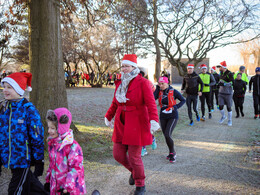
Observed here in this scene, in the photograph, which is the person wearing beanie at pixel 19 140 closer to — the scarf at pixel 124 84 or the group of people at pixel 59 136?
Result: the group of people at pixel 59 136

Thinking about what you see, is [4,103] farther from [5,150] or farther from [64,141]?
[64,141]

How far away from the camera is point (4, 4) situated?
7.38 metres

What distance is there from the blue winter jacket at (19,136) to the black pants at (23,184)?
87 mm

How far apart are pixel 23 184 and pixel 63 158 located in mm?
681

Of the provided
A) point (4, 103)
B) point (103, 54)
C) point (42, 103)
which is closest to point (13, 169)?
point (4, 103)

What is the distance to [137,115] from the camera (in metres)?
3.45

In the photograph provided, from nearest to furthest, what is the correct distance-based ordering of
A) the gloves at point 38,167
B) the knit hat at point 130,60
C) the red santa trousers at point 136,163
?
the gloves at point 38,167, the red santa trousers at point 136,163, the knit hat at point 130,60

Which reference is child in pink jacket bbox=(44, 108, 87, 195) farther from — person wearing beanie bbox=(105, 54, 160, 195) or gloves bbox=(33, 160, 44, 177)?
person wearing beanie bbox=(105, 54, 160, 195)

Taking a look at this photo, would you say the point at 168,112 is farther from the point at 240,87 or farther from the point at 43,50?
the point at 240,87

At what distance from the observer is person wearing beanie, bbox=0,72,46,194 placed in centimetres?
287

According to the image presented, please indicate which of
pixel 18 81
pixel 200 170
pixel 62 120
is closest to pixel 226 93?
pixel 200 170

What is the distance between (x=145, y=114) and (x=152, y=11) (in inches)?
409

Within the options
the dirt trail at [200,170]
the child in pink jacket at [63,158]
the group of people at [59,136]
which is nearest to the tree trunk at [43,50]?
the group of people at [59,136]

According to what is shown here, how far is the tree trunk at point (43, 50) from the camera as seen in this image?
5.35 metres
